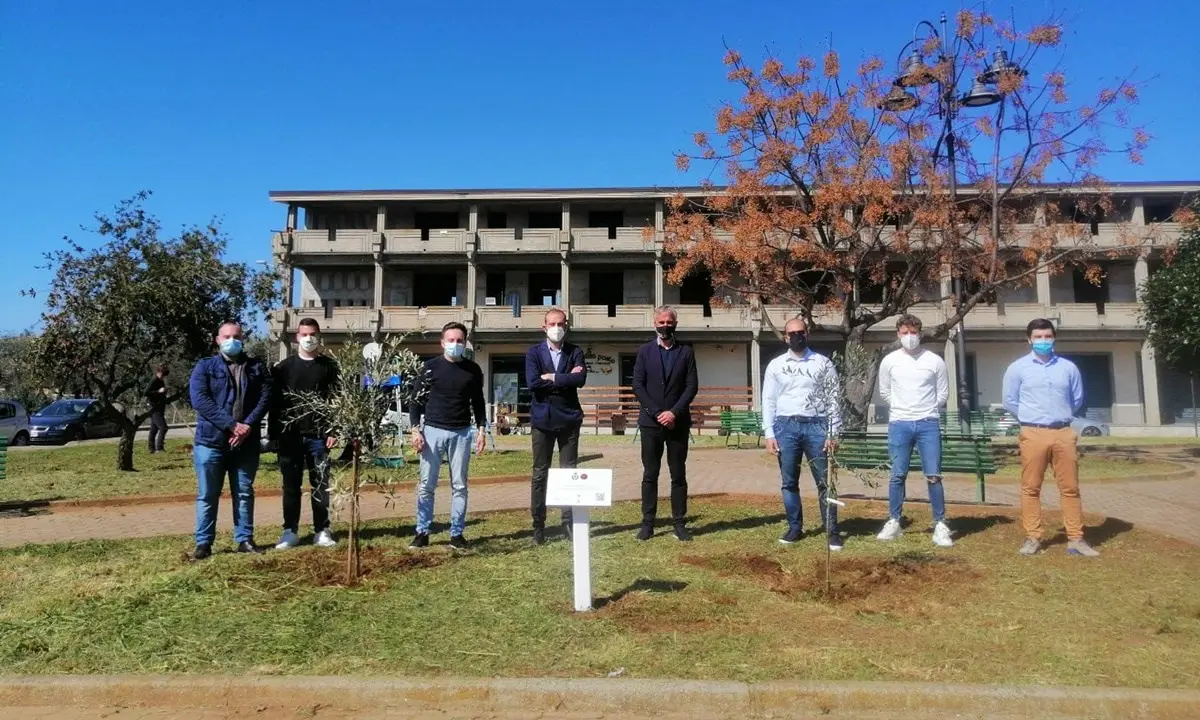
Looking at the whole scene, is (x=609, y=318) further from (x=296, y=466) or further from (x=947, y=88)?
(x=296, y=466)

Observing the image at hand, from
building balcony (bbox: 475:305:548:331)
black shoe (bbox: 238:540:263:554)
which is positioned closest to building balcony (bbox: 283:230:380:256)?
building balcony (bbox: 475:305:548:331)

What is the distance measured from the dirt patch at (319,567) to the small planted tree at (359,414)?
0.14 metres

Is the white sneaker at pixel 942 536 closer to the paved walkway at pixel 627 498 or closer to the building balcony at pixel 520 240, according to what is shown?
the paved walkway at pixel 627 498

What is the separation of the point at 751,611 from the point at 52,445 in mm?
27977

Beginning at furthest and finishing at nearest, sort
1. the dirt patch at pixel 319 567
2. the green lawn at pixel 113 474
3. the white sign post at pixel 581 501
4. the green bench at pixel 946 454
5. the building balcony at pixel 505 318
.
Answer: the building balcony at pixel 505 318
the green lawn at pixel 113 474
the green bench at pixel 946 454
the dirt patch at pixel 319 567
the white sign post at pixel 581 501

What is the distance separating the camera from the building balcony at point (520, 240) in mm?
30281

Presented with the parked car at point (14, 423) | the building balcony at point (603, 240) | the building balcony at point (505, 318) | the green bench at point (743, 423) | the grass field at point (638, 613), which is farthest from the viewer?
the building balcony at point (603, 240)

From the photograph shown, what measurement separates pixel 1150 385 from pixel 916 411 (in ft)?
96.3

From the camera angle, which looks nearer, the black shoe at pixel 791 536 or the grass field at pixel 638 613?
the grass field at pixel 638 613

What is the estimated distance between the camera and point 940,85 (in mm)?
13531

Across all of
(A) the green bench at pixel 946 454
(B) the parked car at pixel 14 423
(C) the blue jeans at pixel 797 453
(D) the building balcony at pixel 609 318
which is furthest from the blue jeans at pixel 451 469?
(B) the parked car at pixel 14 423

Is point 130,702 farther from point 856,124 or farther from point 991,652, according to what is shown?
point 856,124

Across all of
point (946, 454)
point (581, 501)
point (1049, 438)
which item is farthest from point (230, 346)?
point (946, 454)

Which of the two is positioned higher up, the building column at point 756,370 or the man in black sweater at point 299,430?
the building column at point 756,370
